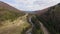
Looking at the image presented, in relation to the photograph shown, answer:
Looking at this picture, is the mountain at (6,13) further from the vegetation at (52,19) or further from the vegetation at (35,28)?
the vegetation at (52,19)

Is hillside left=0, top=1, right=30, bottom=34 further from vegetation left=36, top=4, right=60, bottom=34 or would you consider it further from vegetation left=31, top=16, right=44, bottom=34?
vegetation left=36, top=4, right=60, bottom=34

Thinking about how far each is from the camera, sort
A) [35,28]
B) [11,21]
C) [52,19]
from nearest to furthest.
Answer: [11,21], [35,28], [52,19]

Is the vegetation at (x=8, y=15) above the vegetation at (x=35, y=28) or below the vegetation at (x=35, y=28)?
above

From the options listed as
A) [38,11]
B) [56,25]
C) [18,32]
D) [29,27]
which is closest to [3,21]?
[18,32]

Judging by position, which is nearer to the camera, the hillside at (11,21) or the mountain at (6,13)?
the hillside at (11,21)

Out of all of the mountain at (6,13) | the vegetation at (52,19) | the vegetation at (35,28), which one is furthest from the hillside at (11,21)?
the vegetation at (52,19)

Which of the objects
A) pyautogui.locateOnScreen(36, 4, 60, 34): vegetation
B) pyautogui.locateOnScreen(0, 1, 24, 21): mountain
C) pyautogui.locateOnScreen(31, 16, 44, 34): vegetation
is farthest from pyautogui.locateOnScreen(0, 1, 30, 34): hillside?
pyautogui.locateOnScreen(36, 4, 60, 34): vegetation

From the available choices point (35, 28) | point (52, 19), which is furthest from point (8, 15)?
point (52, 19)

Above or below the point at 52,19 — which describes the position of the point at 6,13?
above

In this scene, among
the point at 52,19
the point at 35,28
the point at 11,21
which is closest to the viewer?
the point at 11,21

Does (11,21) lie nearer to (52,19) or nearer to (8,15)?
(8,15)

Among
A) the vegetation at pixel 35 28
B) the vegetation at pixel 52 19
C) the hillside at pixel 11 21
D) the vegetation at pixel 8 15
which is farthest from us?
the vegetation at pixel 52 19

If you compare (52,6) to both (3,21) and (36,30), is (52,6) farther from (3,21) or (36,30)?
(3,21)
